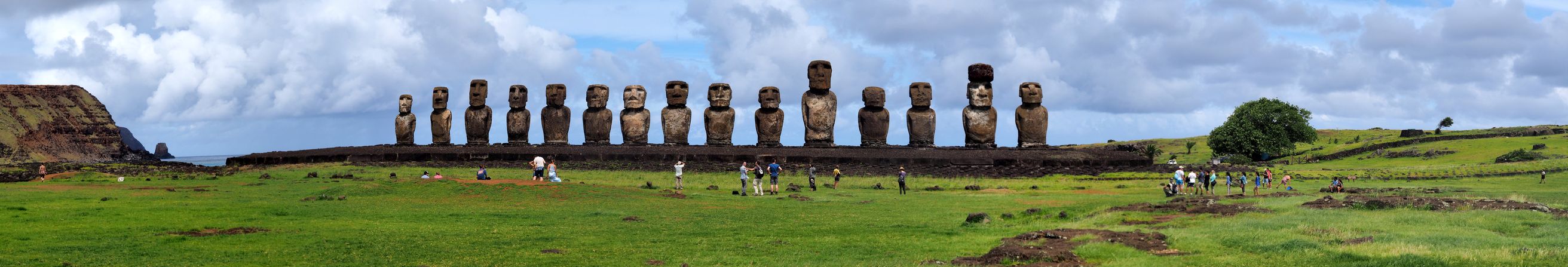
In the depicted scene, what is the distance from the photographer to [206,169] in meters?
45.9

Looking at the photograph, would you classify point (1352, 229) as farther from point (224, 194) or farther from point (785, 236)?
point (224, 194)

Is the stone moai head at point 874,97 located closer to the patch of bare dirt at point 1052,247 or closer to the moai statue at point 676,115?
the moai statue at point 676,115

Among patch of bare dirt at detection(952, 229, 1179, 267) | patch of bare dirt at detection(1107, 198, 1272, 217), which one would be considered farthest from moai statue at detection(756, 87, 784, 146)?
patch of bare dirt at detection(952, 229, 1179, 267)

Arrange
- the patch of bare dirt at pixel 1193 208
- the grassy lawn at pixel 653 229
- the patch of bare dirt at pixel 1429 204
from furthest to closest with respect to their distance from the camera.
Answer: the patch of bare dirt at pixel 1193 208
the patch of bare dirt at pixel 1429 204
the grassy lawn at pixel 653 229

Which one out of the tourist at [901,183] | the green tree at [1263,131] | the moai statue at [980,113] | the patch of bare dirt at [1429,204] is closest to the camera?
the patch of bare dirt at [1429,204]

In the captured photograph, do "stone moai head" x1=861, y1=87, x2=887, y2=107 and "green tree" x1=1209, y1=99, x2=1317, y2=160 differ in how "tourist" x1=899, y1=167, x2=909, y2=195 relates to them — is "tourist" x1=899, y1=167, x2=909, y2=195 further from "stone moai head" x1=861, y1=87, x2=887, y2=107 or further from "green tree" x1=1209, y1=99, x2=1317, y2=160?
"green tree" x1=1209, y1=99, x2=1317, y2=160

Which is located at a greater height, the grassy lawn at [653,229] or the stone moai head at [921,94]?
the stone moai head at [921,94]

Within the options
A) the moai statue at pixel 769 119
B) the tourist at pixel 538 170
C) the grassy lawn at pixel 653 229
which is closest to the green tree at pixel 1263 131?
the moai statue at pixel 769 119

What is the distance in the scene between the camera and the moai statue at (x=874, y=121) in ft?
149

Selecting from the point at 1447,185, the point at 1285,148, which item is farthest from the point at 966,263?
the point at 1285,148


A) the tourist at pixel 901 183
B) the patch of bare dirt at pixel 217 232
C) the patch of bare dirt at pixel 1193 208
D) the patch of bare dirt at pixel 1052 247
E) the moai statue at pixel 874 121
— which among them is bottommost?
the patch of bare dirt at pixel 1052 247

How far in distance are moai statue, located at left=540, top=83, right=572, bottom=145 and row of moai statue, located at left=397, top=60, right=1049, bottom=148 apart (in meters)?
0.02

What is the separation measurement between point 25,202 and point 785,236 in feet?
48.1

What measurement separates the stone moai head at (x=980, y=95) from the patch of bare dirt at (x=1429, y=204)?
22.1 m
